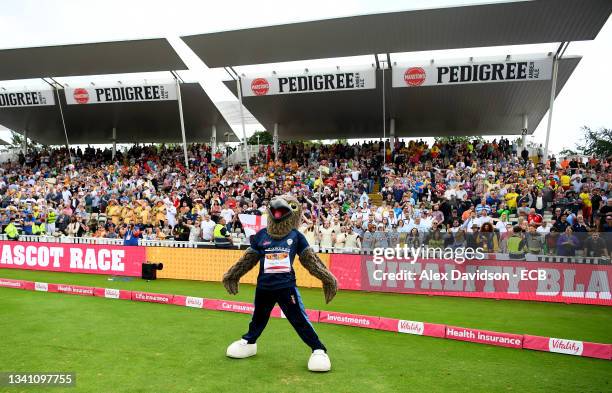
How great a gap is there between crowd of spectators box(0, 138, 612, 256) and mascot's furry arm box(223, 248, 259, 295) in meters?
7.24

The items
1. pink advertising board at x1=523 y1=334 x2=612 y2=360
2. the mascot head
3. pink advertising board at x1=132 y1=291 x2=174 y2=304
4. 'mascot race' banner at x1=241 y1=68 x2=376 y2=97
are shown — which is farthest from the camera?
'mascot race' banner at x1=241 y1=68 x2=376 y2=97

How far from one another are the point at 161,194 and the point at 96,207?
118 inches

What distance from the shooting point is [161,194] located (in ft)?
77.3

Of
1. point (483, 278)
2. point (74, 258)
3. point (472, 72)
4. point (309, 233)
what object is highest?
point (472, 72)

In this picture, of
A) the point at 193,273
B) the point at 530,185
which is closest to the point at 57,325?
the point at 193,273

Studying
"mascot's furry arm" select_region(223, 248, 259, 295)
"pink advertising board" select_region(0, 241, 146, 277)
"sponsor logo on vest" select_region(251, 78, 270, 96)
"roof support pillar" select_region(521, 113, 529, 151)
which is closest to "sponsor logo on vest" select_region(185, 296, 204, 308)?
"mascot's furry arm" select_region(223, 248, 259, 295)

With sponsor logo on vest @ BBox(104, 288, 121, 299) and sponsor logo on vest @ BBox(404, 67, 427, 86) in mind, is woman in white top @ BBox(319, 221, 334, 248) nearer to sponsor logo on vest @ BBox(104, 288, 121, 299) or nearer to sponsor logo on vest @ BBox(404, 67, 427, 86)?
sponsor logo on vest @ BBox(104, 288, 121, 299)

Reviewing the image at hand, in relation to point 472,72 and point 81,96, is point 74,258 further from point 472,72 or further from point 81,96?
point 472,72

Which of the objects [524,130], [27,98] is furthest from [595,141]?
[27,98]

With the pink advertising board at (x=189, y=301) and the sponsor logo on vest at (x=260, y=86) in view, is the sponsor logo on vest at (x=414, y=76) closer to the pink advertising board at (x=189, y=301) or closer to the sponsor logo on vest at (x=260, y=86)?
the sponsor logo on vest at (x=260, y=86)

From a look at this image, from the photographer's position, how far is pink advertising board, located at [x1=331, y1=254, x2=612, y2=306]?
11680mm

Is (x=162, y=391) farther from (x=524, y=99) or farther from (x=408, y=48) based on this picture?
(x=524, y=99)

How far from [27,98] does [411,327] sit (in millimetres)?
27252

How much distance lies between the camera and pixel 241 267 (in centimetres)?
650
